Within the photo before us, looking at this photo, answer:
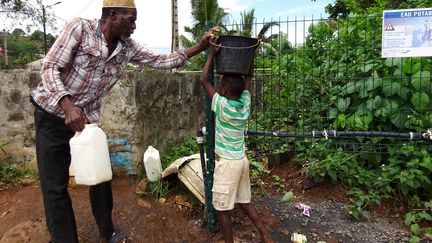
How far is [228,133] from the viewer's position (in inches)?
93.7

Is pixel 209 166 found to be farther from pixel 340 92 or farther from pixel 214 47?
pixel 340 92

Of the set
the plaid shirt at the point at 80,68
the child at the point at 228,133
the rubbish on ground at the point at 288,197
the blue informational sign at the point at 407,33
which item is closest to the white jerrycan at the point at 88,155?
the plaid shirt at the point at 80,68

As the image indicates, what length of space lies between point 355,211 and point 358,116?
0.86m

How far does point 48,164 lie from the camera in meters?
2.27

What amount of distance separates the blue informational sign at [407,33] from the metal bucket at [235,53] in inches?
45.3

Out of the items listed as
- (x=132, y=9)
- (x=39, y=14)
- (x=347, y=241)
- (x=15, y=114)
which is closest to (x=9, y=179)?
(x=15, y=114)

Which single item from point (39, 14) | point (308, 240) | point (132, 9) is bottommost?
point (308, 240)

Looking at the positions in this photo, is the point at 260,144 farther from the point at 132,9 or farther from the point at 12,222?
the point at 12,222

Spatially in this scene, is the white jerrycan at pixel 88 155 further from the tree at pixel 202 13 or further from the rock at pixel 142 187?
the tree at pixel 202 13

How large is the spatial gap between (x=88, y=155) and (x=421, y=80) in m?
2.67

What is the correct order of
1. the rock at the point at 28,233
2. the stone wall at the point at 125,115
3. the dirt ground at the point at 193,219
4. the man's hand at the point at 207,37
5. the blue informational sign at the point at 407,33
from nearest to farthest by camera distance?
the man's hand at the point at 207,37
the blue informational sign at the point at 407,33
the rock at the point at 28,233
the dirt ground at the point at 193,219
the stone wall at the point at 125,115

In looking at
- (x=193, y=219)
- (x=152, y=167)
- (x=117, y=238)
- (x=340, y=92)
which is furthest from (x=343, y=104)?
(x=117, y=238)

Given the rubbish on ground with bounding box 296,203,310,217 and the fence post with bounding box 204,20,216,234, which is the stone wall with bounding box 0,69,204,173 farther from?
the rubbish on ground with bounding box 296,203,310,217

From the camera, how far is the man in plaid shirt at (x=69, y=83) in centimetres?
210
